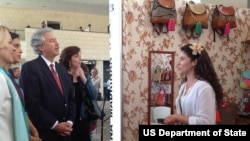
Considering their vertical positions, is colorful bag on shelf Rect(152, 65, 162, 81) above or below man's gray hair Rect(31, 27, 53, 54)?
below

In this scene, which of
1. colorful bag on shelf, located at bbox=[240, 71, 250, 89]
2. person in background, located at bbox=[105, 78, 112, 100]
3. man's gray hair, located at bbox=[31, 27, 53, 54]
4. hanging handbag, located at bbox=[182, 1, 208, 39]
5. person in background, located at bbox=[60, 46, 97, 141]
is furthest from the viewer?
colorful bag on shelf, located at bbox=[240, 71, 250, 89]

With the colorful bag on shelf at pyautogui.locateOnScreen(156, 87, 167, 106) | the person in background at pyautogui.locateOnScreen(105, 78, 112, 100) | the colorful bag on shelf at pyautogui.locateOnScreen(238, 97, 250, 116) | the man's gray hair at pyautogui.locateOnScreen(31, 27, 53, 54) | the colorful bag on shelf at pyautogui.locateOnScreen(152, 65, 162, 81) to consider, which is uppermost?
the man's gray hair at pyautogui.locateOnScreen(31, 27, 53, 54)

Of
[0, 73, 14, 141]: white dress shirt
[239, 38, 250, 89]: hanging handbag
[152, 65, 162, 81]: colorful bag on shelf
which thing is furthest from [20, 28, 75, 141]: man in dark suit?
[239, 38, 250, 89]: hanging handbag

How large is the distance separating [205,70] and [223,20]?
1.31ft

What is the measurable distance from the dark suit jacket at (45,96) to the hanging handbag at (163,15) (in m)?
0.70

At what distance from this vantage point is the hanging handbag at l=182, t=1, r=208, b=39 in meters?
2.02

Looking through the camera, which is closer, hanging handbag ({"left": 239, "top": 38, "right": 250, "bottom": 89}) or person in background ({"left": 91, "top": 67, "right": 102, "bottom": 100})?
person in background ({"left": 91, "top": 67, "right": 102, "bottom": 100})

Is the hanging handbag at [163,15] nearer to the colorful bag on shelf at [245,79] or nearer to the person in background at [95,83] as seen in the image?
the person in background at [95,83]

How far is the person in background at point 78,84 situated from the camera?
1.71m

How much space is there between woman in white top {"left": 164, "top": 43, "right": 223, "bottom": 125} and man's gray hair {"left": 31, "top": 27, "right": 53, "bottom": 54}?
0.92 metres

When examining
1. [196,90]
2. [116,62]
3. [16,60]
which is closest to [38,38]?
[16,60]

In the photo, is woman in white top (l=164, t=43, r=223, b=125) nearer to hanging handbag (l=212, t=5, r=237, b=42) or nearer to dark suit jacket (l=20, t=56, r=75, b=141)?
hanging handbag (l=212, t=5, r=237, b=42)

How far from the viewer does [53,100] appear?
65.1 inches

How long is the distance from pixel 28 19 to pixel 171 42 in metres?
0.97
